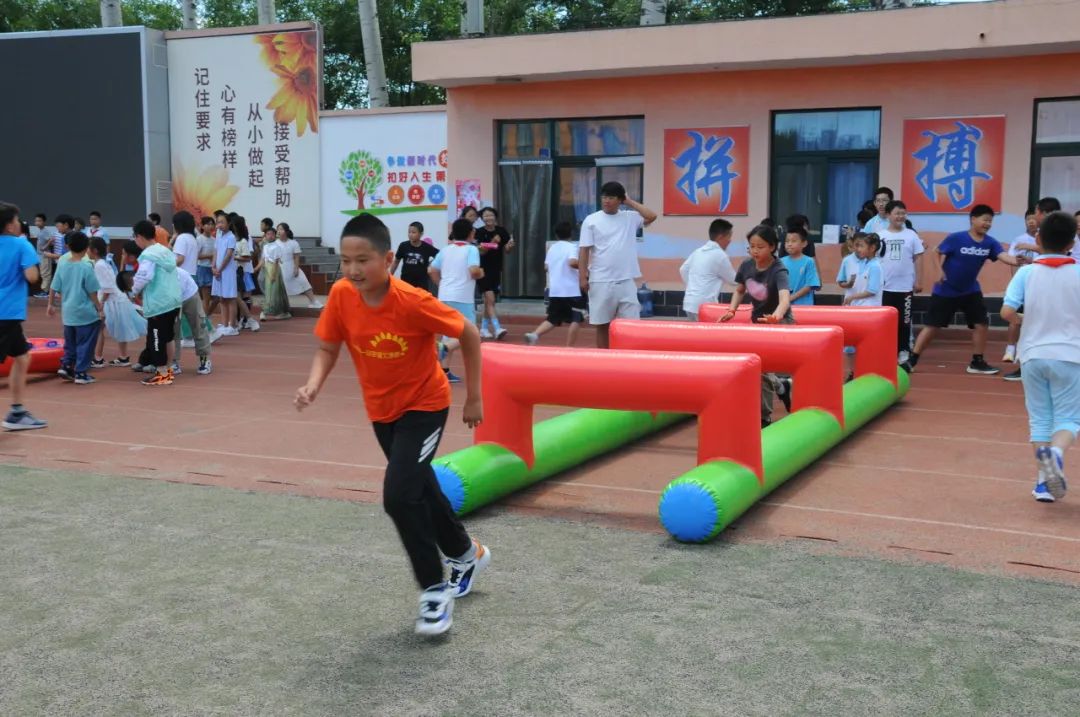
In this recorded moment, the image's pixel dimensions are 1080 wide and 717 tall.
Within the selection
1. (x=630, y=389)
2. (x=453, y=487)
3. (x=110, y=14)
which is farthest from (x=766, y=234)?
(x=110, y=14)

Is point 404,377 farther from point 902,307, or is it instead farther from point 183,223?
point 183,223

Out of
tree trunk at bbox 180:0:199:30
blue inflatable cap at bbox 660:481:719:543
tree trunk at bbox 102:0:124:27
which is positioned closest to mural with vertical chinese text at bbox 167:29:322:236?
tree trunk at bbox 180:0:199:30

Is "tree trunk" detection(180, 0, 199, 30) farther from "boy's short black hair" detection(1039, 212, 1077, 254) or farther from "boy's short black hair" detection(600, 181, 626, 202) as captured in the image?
"boy's short black hair" detection(1039, 212, 1077, 254)

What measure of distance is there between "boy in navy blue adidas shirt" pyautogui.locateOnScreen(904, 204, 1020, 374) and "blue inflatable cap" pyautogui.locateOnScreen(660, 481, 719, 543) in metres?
7.25

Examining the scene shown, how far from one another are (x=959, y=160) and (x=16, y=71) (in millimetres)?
18994

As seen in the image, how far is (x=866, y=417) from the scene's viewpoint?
866cm

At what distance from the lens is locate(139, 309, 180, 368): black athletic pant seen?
11.6m

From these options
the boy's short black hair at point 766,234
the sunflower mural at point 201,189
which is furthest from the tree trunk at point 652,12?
the boy's short black hair at point 766,234

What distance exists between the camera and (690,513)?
553cm

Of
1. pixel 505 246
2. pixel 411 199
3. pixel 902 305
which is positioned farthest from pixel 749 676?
pixel 411 199

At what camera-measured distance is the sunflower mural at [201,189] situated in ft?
73.3

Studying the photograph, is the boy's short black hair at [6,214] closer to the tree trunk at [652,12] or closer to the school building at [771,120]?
the school building at [771,120]

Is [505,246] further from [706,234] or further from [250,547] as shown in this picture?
[250,547]

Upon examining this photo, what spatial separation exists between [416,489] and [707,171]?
13030 mm
